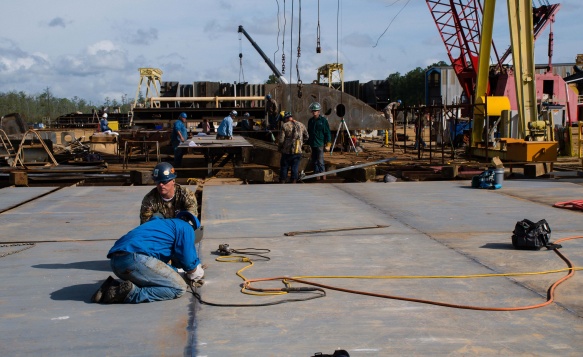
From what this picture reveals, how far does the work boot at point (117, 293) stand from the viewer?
22.3 feet

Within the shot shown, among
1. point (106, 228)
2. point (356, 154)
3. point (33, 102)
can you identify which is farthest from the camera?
point (33, 102)

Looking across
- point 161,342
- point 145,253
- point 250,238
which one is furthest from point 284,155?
point 161,342

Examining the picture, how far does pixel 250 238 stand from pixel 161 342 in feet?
15.2

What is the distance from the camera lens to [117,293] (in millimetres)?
6840

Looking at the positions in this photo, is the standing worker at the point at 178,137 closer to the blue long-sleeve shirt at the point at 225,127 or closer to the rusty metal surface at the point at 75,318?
the blue long-sleeve shirt at the point at 225,127

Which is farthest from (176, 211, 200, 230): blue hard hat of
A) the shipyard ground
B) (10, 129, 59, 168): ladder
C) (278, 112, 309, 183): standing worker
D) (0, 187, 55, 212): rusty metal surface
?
(10, 129, 59, 168): ladder

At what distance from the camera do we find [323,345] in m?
5.60

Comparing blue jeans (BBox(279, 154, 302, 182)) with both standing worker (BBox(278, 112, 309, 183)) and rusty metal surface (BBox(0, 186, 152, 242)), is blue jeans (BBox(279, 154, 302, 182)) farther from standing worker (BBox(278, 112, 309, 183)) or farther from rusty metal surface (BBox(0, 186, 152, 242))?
rusty metal surface (BBox(0, 186, 152, 242))

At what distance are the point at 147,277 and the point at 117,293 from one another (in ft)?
1.03

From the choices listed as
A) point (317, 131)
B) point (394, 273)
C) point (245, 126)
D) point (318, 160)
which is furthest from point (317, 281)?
point (245, 126)

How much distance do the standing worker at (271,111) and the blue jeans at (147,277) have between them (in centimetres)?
2574

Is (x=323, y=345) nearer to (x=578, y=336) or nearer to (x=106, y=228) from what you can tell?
(x=578, y=336)

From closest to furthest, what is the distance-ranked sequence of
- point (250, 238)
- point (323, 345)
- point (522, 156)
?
point (323, 345) → point (250, 238) → point (522, 156)

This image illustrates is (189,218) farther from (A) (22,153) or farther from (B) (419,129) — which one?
(A) (22,153)
